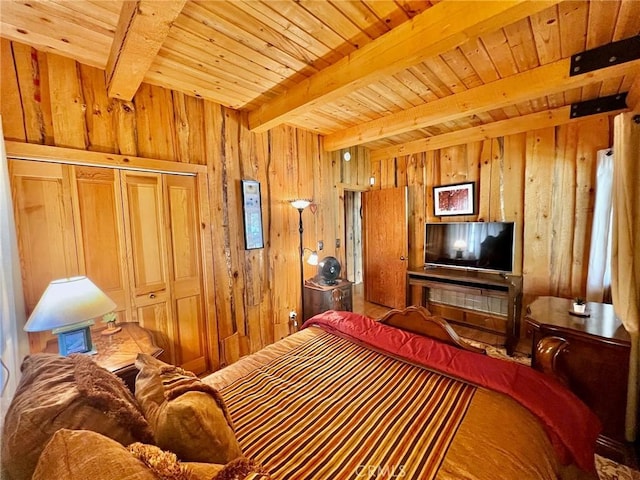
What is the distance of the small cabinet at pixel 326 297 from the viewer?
308 centimetres

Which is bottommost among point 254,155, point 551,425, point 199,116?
point 551,425

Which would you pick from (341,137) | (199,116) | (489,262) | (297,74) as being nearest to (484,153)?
(489,262)

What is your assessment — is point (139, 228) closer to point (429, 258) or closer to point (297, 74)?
point (297, 74)

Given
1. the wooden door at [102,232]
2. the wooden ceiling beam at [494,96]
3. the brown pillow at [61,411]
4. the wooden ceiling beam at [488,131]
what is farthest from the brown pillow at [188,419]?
the wooden ceiling beam at [488,131]

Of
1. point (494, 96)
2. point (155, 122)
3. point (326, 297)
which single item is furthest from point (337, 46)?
point (326, 297)

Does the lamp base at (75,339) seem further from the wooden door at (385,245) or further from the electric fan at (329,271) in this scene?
the wooden door at (385,245)

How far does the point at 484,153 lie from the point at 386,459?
12.0ft

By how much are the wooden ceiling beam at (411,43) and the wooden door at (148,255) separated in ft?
4.75

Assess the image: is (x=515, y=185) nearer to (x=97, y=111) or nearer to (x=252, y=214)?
(x=252, y=214)

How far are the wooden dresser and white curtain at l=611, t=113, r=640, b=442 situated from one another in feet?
0.14

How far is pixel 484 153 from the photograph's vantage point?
3400 millimetres

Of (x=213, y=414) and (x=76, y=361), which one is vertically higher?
(x=76, y=361)

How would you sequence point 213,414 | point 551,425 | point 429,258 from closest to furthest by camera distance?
1. point 213,414
2. point 551,425
3. point 429,258

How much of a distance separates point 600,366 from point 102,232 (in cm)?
349
